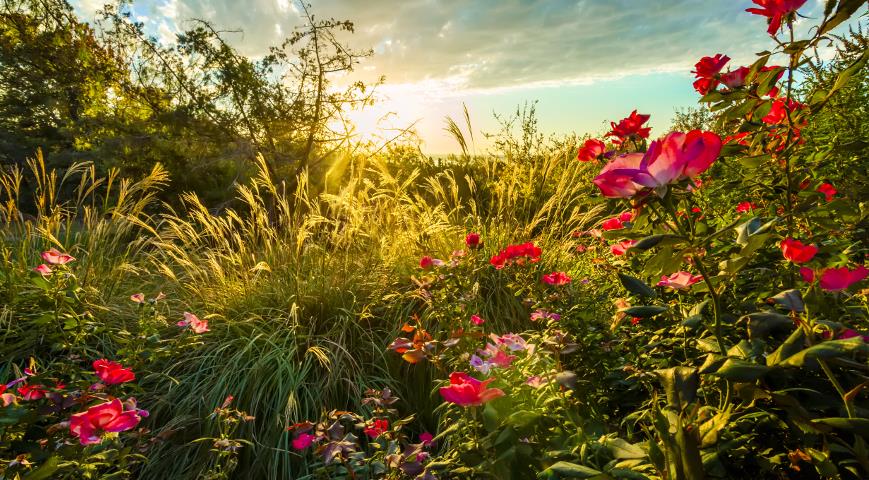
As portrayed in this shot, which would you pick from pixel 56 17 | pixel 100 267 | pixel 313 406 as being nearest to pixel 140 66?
pixel 56 17

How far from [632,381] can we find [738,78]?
0.81 metres

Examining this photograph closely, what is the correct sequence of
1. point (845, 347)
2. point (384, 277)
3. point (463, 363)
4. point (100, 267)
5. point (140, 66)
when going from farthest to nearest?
point (140, 66)
point (100, 267)
point (384, 277)
point (463, 363)
point (845, 347)

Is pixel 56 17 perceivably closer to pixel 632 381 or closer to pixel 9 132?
pixel 9 132

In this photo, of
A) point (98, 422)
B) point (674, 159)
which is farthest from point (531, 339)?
point (98, 422)

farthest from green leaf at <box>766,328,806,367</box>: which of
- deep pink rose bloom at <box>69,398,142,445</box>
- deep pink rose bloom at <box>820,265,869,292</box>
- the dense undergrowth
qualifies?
deep pink rose bloom at <box>69,398,142,445</box>

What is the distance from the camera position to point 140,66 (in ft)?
21.5

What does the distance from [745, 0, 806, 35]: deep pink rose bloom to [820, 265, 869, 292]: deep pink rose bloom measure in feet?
1.99

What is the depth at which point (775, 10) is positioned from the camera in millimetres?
1096

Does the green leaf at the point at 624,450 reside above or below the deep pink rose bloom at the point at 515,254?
below

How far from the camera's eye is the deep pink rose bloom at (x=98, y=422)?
3.74 feet

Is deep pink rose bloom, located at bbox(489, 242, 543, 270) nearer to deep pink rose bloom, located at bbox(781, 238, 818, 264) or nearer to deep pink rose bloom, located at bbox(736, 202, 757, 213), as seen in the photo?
deep pink rose bloom, located at bbox(736, 202, 757, 213)

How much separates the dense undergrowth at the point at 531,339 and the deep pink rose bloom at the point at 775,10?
14mm

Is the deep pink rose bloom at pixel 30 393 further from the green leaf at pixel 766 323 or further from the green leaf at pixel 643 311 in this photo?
the green leaf at pixel 766 323

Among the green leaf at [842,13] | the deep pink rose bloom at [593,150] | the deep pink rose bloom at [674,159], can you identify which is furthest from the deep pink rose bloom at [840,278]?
the deep pink rose bloom at [593,150]
